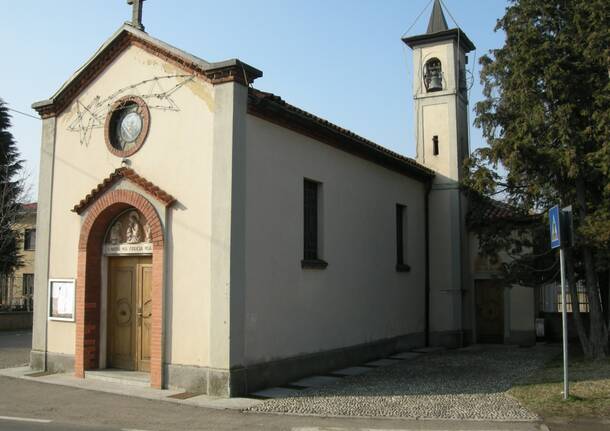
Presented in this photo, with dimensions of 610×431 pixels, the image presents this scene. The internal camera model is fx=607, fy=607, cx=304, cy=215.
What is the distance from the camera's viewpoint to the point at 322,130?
12.6 metres

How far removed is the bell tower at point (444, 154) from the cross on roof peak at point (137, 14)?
962 centimetres

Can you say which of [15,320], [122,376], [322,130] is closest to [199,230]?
[122,376]

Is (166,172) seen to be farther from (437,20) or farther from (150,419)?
(437,20)

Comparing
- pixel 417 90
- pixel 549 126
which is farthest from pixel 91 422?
pixel 417 90

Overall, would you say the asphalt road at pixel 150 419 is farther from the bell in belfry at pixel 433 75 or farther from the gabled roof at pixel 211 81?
the bell in belfry at pixel 433 75

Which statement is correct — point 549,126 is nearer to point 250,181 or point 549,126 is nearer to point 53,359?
point 250,181

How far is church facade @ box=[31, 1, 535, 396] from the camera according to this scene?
10.2m

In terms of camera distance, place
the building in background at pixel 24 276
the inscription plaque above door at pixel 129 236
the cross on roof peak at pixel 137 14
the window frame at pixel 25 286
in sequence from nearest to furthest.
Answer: the inscription plaque above door at pixel 129 236 → the cross on roof peak at pixel 137 14 → the building in background at pixel 24 276 → the window frame at pixel 25 286

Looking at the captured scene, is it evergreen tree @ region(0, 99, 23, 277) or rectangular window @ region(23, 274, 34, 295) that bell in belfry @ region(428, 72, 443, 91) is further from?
rectangular window @ region(23, 274, 34, 295)

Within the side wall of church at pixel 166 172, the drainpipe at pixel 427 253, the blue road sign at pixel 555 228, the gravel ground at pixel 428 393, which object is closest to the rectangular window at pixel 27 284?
the side wall of church at pixel 166 172

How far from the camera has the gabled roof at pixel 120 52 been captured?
10.3 meters

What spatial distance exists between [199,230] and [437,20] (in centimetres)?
1265

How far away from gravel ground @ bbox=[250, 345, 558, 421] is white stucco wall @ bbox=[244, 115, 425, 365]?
3.94 feet

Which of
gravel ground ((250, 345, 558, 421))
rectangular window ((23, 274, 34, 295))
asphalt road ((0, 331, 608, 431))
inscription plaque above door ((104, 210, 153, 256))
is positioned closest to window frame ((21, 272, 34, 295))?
rectangular window ((23, 274, 34, 295))
